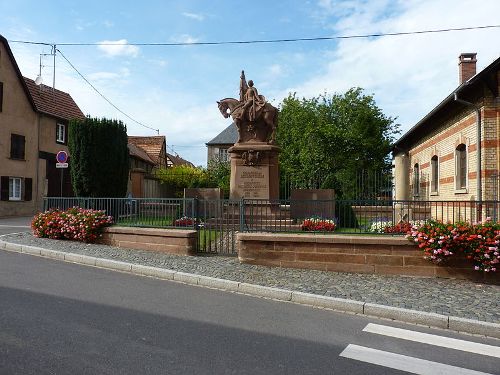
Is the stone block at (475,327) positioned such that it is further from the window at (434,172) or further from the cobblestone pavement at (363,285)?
the window at (434,172)

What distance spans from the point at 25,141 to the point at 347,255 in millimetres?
24151

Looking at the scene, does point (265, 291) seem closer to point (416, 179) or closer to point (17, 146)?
point (416, 179)

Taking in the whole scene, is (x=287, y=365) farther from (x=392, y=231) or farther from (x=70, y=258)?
(x=70, y=258)

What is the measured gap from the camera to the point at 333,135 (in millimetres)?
32969

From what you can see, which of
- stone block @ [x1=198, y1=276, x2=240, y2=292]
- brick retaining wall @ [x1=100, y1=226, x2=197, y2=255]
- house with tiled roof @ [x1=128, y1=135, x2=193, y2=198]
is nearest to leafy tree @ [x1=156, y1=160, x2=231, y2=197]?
house with tiled roof @ [x1=128, y1=135, x2=193, y2=198]

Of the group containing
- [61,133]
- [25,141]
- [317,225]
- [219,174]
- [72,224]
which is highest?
[61,133]

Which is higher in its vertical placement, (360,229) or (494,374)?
(360,229)

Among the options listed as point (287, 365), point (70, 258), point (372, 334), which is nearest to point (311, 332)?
point (372, 334)

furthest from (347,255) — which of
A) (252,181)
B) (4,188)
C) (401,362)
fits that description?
(4,188)

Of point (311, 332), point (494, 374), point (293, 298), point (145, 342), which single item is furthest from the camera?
point (293, 298)

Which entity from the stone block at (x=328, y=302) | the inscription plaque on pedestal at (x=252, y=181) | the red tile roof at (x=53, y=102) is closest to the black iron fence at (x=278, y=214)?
the stone block at (x=328, y=302)

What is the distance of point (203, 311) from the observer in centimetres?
610

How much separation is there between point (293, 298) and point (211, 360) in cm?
297

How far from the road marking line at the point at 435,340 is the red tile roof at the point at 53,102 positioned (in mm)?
27209
